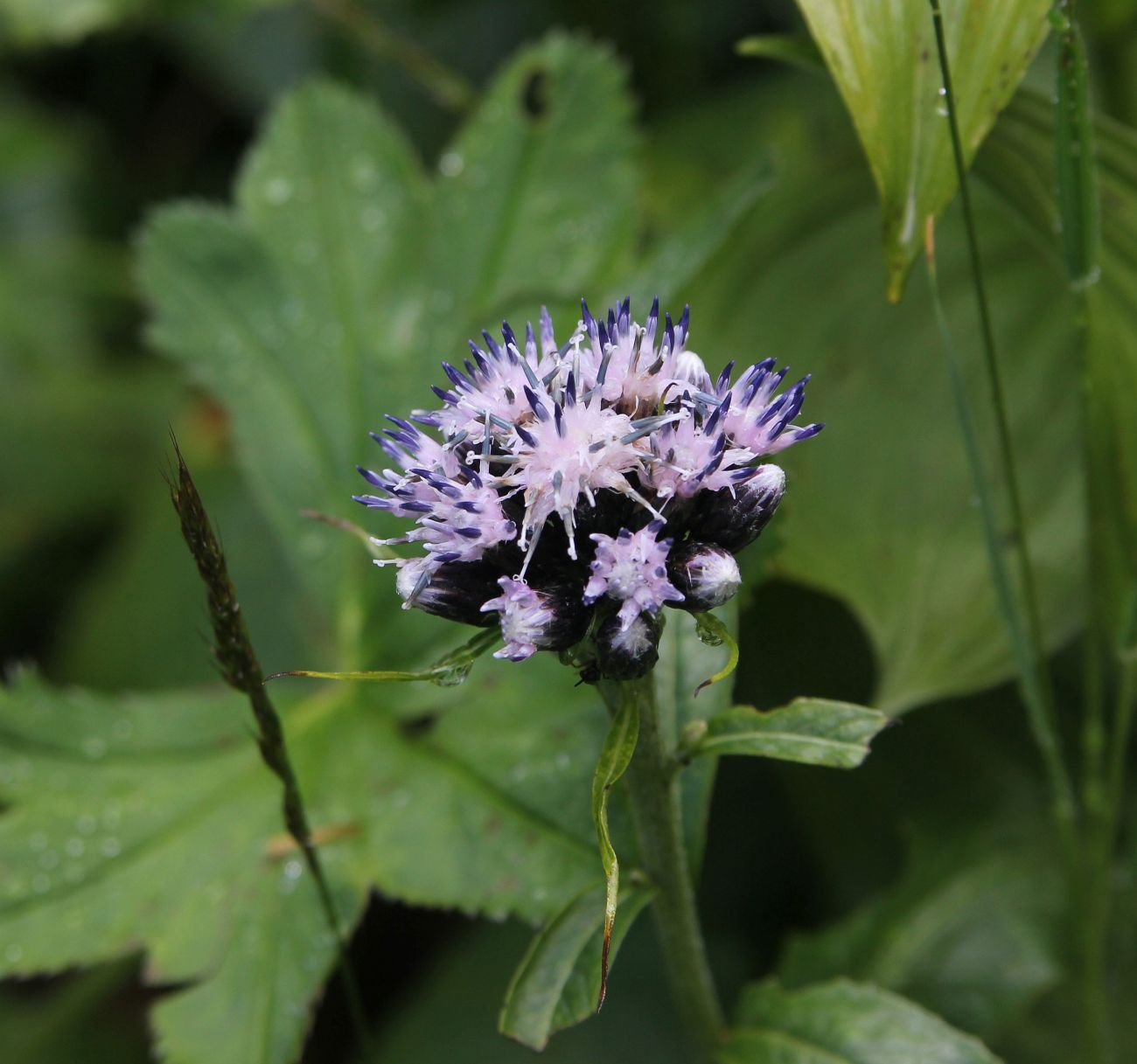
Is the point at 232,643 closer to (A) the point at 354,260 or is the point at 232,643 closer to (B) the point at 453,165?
(A) the point at 354,260

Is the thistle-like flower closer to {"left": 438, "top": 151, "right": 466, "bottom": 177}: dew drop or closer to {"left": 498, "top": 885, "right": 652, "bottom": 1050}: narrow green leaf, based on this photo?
{"left": 498, "top": 885, "right": 652, "bottom": 1050}: narrow green leaf

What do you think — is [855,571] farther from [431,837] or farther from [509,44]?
[509,44]

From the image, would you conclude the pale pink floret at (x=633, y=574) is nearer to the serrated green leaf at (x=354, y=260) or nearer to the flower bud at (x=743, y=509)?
the flower bud at (x=743, y=509)

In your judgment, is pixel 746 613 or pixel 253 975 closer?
pixel 253 975

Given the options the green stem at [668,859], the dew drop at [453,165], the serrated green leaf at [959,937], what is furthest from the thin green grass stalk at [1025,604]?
the dew drop at [453,165]

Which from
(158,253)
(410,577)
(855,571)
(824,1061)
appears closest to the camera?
(410,577)

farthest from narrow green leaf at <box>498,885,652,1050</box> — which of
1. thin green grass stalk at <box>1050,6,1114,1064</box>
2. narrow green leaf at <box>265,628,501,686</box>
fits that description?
thin green grass stalk at <box>1050,6,1114,1064</box>

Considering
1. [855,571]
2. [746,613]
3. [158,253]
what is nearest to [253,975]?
[746,613]

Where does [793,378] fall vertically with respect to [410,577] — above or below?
below
